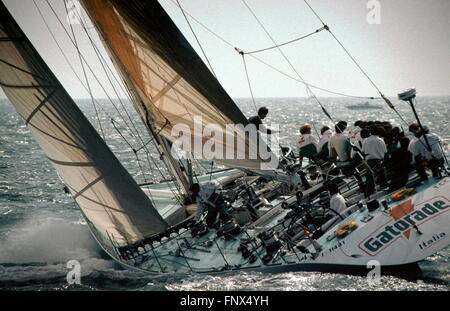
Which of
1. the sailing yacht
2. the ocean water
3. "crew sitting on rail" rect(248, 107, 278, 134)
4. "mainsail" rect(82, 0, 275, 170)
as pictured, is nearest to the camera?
the ocean water

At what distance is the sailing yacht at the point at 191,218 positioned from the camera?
23.0ft

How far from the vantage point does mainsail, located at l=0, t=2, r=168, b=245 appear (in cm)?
753

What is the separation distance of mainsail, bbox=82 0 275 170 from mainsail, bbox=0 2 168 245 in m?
1.81

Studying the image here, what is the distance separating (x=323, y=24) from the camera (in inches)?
412

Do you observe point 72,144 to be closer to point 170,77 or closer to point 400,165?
point 170,77

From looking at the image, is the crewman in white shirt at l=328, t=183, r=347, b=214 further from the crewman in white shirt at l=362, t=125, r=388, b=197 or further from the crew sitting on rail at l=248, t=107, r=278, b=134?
the crew sitting on rail at l=248, t=107, r=278, b=134

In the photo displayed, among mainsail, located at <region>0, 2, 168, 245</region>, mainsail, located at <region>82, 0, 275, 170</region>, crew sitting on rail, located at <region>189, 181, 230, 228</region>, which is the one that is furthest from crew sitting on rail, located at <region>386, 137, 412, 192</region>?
mainsail, located at <region>0, 2, 168, 245</region>

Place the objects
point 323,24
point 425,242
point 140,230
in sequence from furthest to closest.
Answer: point 323,24 → point 140,230 → point 425,242

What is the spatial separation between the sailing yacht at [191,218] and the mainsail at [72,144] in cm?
2

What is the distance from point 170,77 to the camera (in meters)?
8.77

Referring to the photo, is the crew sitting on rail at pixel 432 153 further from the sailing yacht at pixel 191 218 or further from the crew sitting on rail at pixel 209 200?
the crew sitting on rail at pixel 209 200
